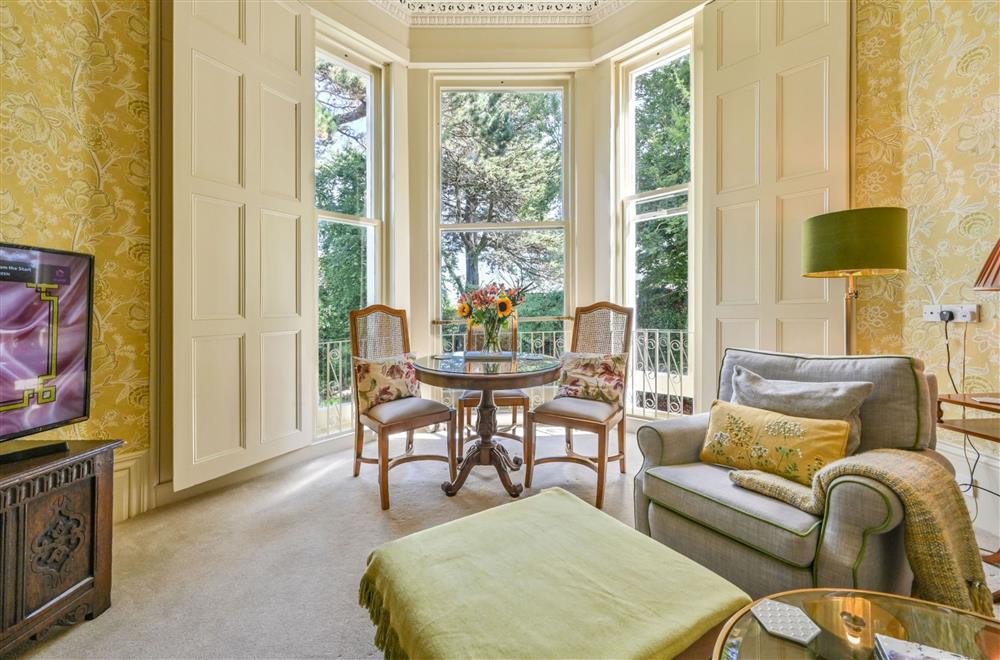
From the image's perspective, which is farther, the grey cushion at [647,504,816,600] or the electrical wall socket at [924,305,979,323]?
the electrical wall socket at [924,305,979,323]

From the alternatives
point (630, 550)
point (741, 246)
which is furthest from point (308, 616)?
point (741, 246)

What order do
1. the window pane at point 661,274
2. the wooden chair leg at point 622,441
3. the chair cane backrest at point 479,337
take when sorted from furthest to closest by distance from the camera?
the window pane at point 661,274 < the chair cane backrest at point 479,337 < the wooden chair leg at point 622,441

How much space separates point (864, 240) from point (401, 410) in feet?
7.80

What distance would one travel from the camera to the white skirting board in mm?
1976

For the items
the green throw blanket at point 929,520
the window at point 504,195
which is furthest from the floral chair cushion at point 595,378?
the green throw blanket at point 929,520

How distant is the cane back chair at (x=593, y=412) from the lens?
2.36 meters

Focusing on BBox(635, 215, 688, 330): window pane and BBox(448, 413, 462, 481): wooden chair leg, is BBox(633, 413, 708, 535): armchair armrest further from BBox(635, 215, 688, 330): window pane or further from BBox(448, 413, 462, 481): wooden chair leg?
BBox(635, 215, 688, 330): window pane

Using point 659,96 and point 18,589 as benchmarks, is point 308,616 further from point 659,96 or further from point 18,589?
point 659,96

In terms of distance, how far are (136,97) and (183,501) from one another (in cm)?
215

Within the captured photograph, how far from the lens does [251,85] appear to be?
262cm

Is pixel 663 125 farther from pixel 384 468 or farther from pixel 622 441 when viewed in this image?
pixel 384 468

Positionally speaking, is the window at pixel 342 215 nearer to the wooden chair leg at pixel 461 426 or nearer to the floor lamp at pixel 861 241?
the wooden chair leg at pixel 461 426

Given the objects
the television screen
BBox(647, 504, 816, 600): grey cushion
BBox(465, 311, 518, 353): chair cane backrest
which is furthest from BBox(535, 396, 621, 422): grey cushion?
the television screen

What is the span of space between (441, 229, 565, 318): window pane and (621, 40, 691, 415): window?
0.65 metres
